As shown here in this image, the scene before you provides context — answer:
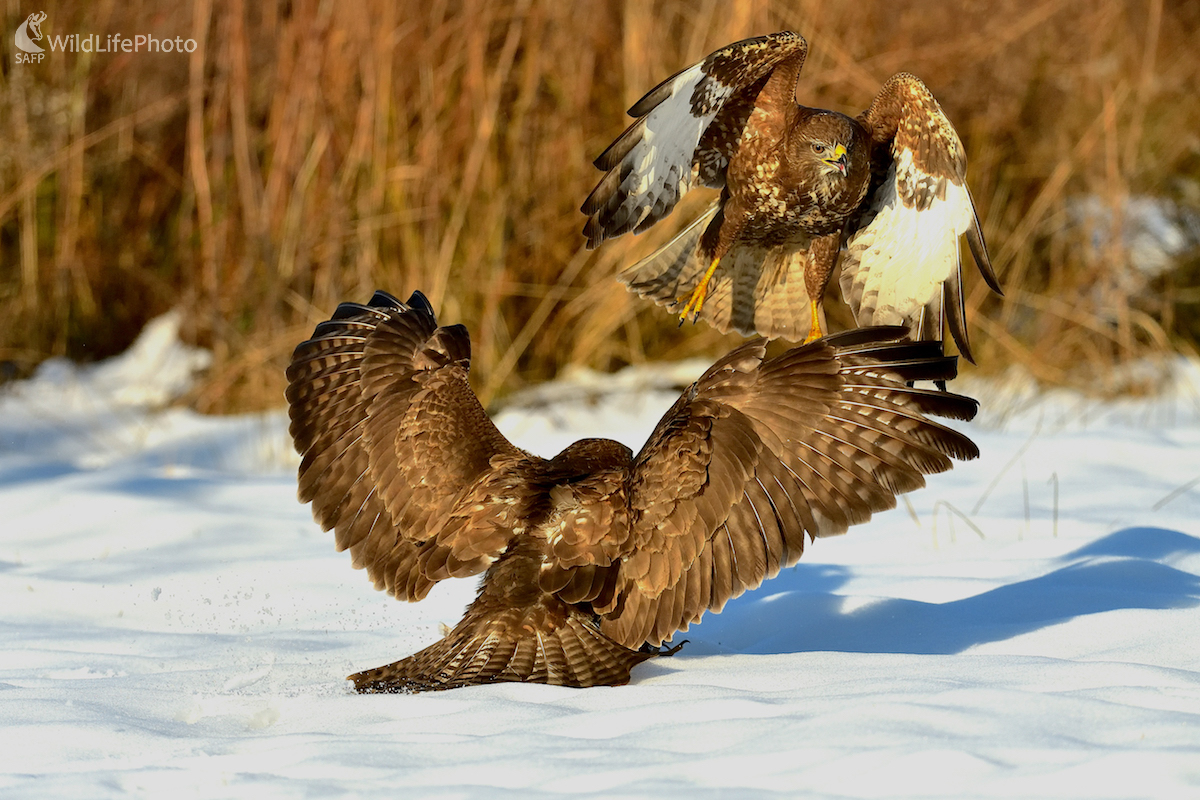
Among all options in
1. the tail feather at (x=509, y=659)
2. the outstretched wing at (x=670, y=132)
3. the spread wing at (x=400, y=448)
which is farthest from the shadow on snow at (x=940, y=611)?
the outstretched wing at (x=670, y=132)

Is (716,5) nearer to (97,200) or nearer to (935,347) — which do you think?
(97,200)

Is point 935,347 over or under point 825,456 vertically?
over

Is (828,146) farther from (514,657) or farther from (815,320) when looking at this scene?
(514,657)

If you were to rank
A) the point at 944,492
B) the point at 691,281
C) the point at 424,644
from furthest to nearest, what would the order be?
the point at 944,492, the point at 691,281, the point at 424,644

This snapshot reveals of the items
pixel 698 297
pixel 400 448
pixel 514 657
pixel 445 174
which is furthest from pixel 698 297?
pixel 445 174

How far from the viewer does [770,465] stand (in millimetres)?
3422

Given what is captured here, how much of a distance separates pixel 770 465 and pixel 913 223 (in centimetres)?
150

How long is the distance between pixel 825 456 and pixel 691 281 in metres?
1.70

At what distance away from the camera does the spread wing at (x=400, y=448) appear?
362 cm

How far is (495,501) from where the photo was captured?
3584 mm

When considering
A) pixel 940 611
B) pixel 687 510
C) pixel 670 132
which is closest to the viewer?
pixel 687 510

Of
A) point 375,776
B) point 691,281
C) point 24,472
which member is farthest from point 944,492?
point 24,472

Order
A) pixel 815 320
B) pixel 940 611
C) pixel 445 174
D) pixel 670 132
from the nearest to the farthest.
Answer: pixel 940 611, pixel 670 132, pixel 815 320, pixel 445 174

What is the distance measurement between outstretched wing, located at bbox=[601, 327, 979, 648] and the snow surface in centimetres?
26
